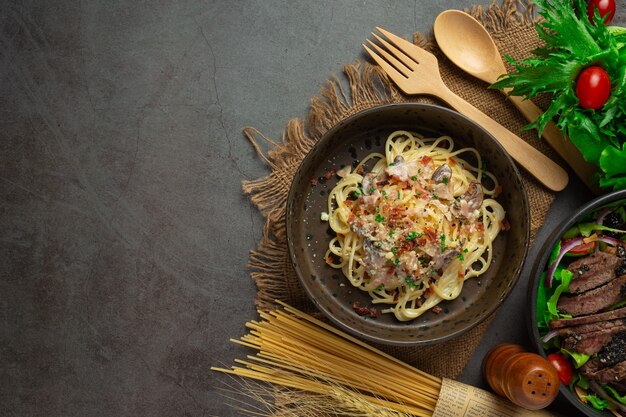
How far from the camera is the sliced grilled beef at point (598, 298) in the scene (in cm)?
286

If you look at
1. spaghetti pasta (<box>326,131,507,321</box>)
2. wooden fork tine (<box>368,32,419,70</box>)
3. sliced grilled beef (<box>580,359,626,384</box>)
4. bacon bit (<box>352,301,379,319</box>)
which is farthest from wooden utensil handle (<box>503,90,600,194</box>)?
bacon bit (<box>352,301,379,319</box>)

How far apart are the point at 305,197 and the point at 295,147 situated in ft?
1.06

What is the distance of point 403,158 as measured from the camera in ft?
10.3

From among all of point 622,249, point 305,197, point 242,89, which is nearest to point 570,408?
point 622,249

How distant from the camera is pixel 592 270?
293 centimetres

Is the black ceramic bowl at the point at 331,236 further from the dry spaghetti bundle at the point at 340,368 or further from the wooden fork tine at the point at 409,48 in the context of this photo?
the wooden fork tine at the point at 409,48

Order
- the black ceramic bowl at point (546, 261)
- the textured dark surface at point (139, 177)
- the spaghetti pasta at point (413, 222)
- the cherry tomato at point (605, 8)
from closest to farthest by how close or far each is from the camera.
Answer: the black ceramic bowl at point (546, 261) < the spaghetti pasta at point (413, 222) < the cherry tomato at point (605, 8) < the textured dark surface at point (139, 177)

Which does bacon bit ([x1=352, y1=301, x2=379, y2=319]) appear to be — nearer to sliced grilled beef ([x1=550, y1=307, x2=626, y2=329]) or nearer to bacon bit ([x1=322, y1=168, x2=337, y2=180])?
bacon bit ([x1=322, y1=168, x2=337, y2=180])

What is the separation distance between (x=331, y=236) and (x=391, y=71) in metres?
1.07

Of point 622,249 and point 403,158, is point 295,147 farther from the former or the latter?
point 622,249

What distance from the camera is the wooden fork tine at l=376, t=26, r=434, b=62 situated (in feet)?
10.5

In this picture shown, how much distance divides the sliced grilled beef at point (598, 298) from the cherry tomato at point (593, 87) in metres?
0.96

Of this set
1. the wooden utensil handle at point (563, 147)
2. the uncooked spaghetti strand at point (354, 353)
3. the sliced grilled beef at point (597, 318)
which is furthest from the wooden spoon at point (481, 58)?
the uncooked spaghetti strand at point (354, 353)

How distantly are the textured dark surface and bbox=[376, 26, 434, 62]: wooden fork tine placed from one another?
0.38 ft
